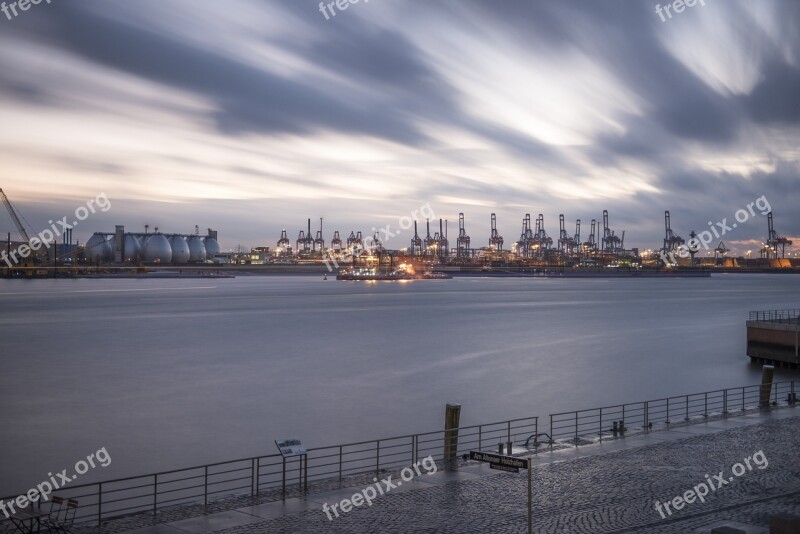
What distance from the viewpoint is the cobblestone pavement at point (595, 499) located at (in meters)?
10.3

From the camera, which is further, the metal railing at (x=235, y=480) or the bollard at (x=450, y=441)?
the bollard at (x=450, y=441)

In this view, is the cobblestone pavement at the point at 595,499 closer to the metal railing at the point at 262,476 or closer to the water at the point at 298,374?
the metal railing at the point at 262,476

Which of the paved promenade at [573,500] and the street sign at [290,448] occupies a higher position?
the street sign at [290,448]

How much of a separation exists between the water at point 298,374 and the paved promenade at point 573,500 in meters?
9.52

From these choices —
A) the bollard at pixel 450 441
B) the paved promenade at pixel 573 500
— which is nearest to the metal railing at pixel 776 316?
the paved promenade at pixel 573 500

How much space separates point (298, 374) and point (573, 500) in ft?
97.0

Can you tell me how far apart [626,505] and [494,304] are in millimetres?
92161

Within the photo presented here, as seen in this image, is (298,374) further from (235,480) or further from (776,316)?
(776,316)

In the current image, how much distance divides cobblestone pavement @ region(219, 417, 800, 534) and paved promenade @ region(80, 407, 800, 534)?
15mm

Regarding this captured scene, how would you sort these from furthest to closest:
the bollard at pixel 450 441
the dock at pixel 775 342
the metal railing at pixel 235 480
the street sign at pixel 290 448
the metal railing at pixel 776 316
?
1. the metal railing at pixel 776 316
2. the dock at pixel 775 342
3. the bollard at pixel 450 441
4. the metal railing at pixel 235 480
5. the street sign at pixel 290 448

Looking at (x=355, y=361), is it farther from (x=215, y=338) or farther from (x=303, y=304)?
(x=303, y=304)

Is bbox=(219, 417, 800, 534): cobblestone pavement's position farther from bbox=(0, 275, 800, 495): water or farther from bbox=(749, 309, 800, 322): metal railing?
bbox=(749, 309, 800, 322): metal railing

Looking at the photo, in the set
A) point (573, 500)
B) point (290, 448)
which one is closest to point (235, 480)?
point (290, 448)

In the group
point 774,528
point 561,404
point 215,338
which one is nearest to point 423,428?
point 561,404
